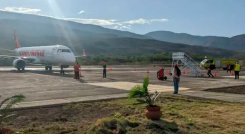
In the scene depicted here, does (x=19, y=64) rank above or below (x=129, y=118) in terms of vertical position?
above

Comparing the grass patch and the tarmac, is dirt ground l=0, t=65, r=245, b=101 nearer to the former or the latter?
the tarmac

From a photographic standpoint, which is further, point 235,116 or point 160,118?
point 235,116

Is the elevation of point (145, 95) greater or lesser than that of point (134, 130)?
greater

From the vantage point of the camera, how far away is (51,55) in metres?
44.8

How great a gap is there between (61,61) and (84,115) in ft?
101

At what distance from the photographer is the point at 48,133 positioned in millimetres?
10125

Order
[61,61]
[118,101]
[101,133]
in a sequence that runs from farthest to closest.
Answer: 1. [61,61]
2. [118,101]
3. [101,133]

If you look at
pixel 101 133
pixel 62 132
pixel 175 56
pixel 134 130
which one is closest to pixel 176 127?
pixel 134 130

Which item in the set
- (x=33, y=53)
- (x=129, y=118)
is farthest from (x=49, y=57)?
(x=129, y=118)

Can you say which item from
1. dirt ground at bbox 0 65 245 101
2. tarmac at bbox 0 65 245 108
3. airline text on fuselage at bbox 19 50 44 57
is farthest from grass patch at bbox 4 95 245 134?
airline text on fuselage at bbox 19 50 44 57

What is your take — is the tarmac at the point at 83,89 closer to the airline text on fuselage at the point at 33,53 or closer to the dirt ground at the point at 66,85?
the dirt ground at the point at 66,85

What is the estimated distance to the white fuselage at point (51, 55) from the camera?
142 feet

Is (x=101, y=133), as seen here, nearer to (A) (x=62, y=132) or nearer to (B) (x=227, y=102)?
(A) (x=62, y=132)

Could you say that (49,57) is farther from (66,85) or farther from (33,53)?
(66,85)
